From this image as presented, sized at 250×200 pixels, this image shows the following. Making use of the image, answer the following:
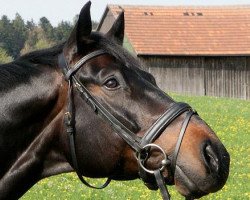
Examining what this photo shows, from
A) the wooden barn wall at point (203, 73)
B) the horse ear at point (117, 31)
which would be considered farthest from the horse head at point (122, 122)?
the wooden barn wall at point (203, 73)

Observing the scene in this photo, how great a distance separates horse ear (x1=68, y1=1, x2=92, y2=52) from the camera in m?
3.39

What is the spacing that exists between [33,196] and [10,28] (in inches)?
4856

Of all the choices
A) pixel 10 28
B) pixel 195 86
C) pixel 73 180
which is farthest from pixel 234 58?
pixel 10 28

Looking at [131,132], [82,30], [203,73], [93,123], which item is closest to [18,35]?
[203,73]

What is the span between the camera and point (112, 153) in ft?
11.4

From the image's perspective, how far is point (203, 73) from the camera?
142 feet

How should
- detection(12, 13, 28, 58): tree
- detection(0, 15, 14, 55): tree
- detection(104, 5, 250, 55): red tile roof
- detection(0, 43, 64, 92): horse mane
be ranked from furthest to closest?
detection(12, 13, 28, 58): tree
detection(0, 15, 14, 55): tree
detection(104, 5, 250, 55): red tile roof
detection(0, 43, 64, 92): horse mane

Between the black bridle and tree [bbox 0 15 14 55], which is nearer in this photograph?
the black bridle

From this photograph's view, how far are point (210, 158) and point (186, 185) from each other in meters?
0.23

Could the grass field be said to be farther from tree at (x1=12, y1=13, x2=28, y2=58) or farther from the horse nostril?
tree at (x1=12, y1=13, x2=28, y2=58)

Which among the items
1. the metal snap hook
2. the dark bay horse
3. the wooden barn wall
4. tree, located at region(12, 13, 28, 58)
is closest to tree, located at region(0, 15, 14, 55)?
tree, located at region(12, 13, 28, 58)

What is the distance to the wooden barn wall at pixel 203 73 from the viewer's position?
43.3 metres

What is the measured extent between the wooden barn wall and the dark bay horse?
3975 cm

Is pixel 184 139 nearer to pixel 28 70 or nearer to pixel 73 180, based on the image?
pixel 28 70
